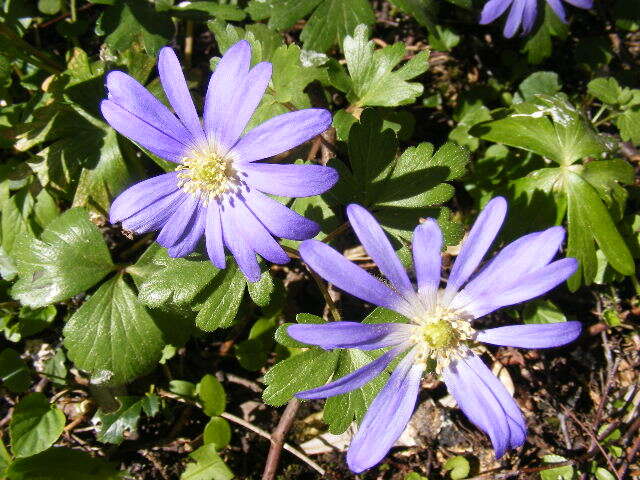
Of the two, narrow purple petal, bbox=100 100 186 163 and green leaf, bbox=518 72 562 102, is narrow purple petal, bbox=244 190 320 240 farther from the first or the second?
green leaf, bbox=518 72 562 102

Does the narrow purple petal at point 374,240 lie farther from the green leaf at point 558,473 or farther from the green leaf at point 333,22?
the green leaf at point 558,473

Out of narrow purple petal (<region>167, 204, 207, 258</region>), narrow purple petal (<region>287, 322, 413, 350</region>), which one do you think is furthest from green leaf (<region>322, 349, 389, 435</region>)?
narrow purple petal (<region>167, 204, 207, 258</region>)

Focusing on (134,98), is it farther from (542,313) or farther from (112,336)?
(542,313)

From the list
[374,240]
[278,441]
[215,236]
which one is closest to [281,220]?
[215,236]

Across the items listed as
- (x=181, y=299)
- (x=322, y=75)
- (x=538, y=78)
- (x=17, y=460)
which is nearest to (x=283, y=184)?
(x=181, y=299)

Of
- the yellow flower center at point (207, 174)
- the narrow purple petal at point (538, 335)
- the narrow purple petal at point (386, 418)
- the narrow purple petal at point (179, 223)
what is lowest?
the narrow purple petal at point (386, 418)

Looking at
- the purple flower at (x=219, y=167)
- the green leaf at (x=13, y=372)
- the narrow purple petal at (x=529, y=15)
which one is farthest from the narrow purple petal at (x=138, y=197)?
the narrow purple petal at (x=529, y=15)
